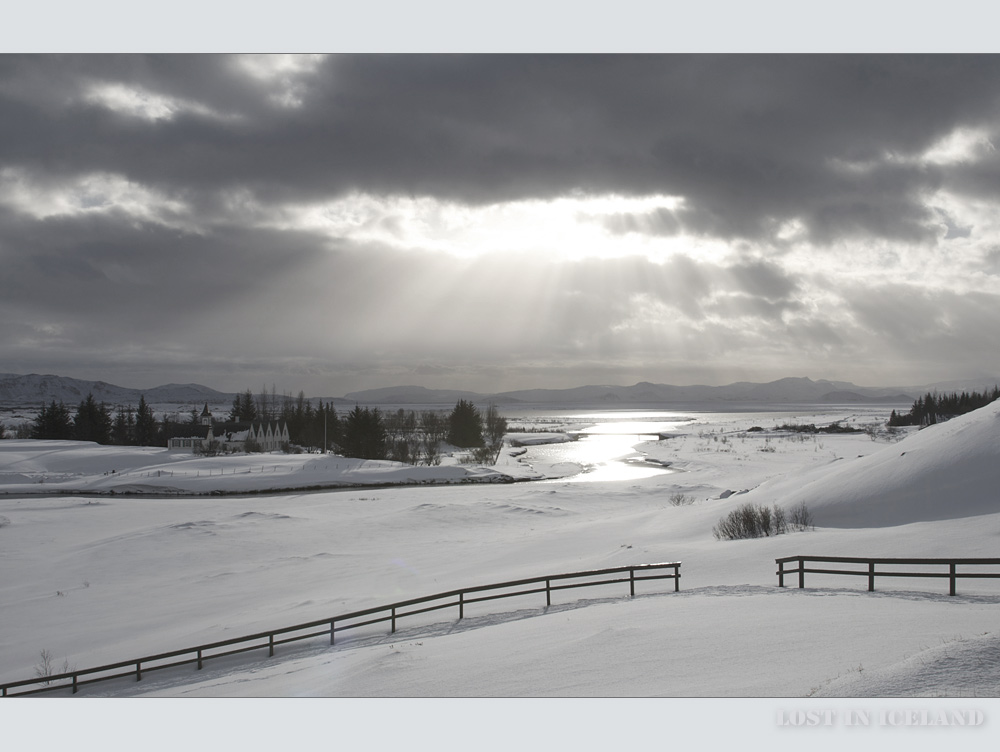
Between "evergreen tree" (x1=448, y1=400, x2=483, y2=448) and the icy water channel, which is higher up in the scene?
"evergreen tree" (x1=448, y1=400, x2=483, y2=448)

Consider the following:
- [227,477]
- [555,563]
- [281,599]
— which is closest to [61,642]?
[281,599]

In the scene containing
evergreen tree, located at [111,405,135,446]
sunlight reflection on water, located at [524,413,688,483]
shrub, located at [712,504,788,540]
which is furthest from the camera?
evergreen tree, located at [111,405,135,446]

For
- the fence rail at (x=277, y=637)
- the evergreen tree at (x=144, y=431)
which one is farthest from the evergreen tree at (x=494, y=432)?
the fence rail at (x=277, y=637)

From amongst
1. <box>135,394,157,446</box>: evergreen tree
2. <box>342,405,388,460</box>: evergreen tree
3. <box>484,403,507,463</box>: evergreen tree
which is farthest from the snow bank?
<box>135,394,157,446</box>: evergreen tree

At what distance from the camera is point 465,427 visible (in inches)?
3900

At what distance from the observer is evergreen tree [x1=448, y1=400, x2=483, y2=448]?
320ft

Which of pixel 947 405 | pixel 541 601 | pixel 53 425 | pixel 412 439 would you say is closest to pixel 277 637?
pixel 541 601

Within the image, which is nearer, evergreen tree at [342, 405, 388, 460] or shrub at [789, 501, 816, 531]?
shrub at [789, 501, 816, 531]

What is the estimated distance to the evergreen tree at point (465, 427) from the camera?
320ft

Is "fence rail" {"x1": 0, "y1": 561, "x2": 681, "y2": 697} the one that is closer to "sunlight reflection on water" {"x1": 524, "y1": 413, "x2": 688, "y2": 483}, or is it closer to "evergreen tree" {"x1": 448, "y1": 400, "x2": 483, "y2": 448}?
"sunlight reflection on water" {"x1": 524, "y1": 413, "x2": 688, "y2": 483}

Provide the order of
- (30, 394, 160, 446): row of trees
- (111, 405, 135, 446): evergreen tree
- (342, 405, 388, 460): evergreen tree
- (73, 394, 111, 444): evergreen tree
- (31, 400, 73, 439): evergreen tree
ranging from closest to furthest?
1. (342, 405, 388, 460): evergreen tree
2. (31, 400, 73, 439): evergreen tree
3. (30, 394, 160, 446): row of trees
4. (73, 394, 111, 444): evergreen tree
5. (111, 405, 135, 446): evergreen tree

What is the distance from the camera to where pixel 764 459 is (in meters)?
65.1

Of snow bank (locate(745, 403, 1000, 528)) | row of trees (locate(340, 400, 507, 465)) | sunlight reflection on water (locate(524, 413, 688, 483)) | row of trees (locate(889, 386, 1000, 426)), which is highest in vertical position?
row of trees (locate(889, 386, 1000, 426))
